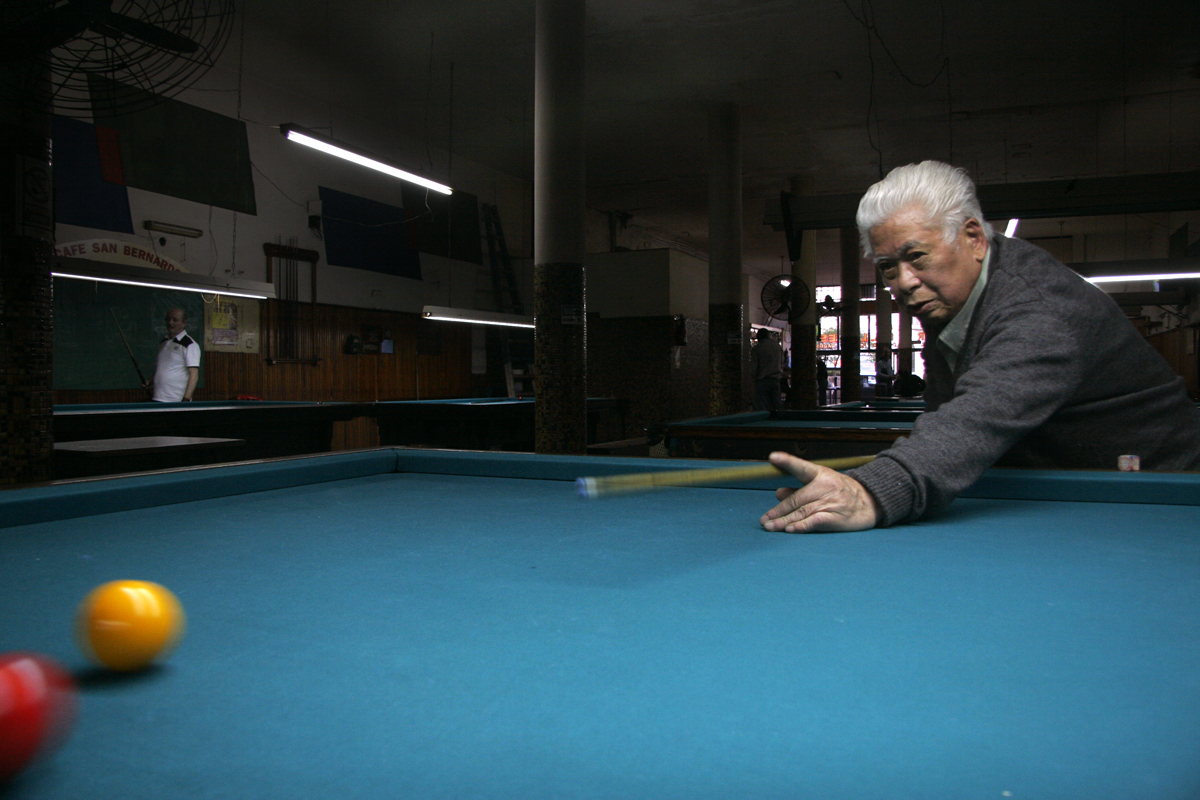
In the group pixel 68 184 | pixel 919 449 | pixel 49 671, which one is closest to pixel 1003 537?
pixel 919 449

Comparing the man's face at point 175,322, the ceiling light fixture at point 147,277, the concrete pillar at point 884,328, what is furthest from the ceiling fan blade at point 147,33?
the concrete pillar at point 884,328

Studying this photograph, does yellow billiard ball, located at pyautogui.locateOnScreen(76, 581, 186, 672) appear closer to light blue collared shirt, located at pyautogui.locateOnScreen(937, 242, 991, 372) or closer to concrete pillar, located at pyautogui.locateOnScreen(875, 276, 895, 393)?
light blue collared shirt, located at pyautogui.locateOnScreen(937, 242, 991, 372)

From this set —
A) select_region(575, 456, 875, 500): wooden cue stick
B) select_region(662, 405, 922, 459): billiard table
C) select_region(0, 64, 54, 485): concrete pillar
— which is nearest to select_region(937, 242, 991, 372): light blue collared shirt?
select_region(575, 456, 875, 500): wooden cue stick

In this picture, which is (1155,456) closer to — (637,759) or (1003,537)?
(1003,537)

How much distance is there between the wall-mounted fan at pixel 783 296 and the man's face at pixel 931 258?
280 inches

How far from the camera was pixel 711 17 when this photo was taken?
23.3ft

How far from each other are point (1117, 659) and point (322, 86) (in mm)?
9165

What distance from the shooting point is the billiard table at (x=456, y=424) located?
264 inches

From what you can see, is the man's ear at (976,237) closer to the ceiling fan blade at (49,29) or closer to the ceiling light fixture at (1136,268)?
the ceiling fan blade at (49,29)

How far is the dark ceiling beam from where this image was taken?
476 cm

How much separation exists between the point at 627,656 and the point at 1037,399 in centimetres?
120

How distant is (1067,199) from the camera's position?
4891 millimetres

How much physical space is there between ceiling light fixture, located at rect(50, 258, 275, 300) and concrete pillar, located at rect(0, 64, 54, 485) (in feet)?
7.40

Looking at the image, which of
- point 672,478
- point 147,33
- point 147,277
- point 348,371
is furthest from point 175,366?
point 672,478
